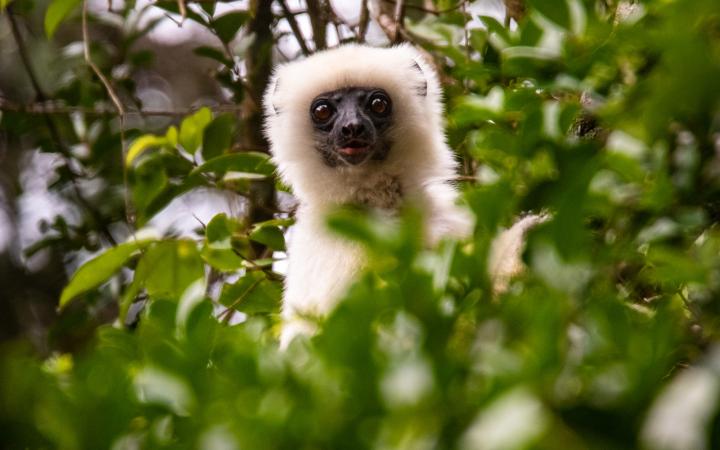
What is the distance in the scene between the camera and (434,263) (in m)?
1.15

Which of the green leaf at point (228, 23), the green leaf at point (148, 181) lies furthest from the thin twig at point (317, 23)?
the green leaf at point (148, 181)

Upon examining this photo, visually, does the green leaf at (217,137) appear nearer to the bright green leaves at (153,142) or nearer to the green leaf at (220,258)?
the bright green leaves at (153,142)

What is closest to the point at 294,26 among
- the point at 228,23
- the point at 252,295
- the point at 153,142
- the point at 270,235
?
the point at 228,23

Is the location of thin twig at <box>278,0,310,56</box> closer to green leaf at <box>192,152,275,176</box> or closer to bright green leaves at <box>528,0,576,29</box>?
green leaf at <box>192,152,275,176</box>

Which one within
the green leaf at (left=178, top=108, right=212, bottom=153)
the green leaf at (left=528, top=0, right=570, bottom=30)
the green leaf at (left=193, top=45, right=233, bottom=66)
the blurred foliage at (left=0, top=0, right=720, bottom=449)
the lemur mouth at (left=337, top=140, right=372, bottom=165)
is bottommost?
the lemur mouth at (left=337, top=140, right=372, bottom=165)

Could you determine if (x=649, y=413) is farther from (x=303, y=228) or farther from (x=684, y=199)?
(x=303, y=228)

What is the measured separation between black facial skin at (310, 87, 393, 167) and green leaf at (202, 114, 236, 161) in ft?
1.47

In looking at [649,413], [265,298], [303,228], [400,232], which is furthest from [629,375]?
[303,228]

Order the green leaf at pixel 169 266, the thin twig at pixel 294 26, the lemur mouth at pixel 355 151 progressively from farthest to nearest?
the thin twig at pixel 294 26 → the lemur mouth at pixel 355 151 → the green leaf at pixel 169 266

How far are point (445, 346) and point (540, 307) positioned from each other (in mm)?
128

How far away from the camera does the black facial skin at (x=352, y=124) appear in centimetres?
399

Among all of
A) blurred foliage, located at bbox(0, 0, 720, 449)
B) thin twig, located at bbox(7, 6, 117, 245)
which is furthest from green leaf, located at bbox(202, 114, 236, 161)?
blurred foliage, located at bbox(0, 0, 720, 449)

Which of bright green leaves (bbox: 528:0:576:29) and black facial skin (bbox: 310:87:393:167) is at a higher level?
bright green leaves (bbox: 528:0:576:29)

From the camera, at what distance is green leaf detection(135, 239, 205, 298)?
10.5 feet
